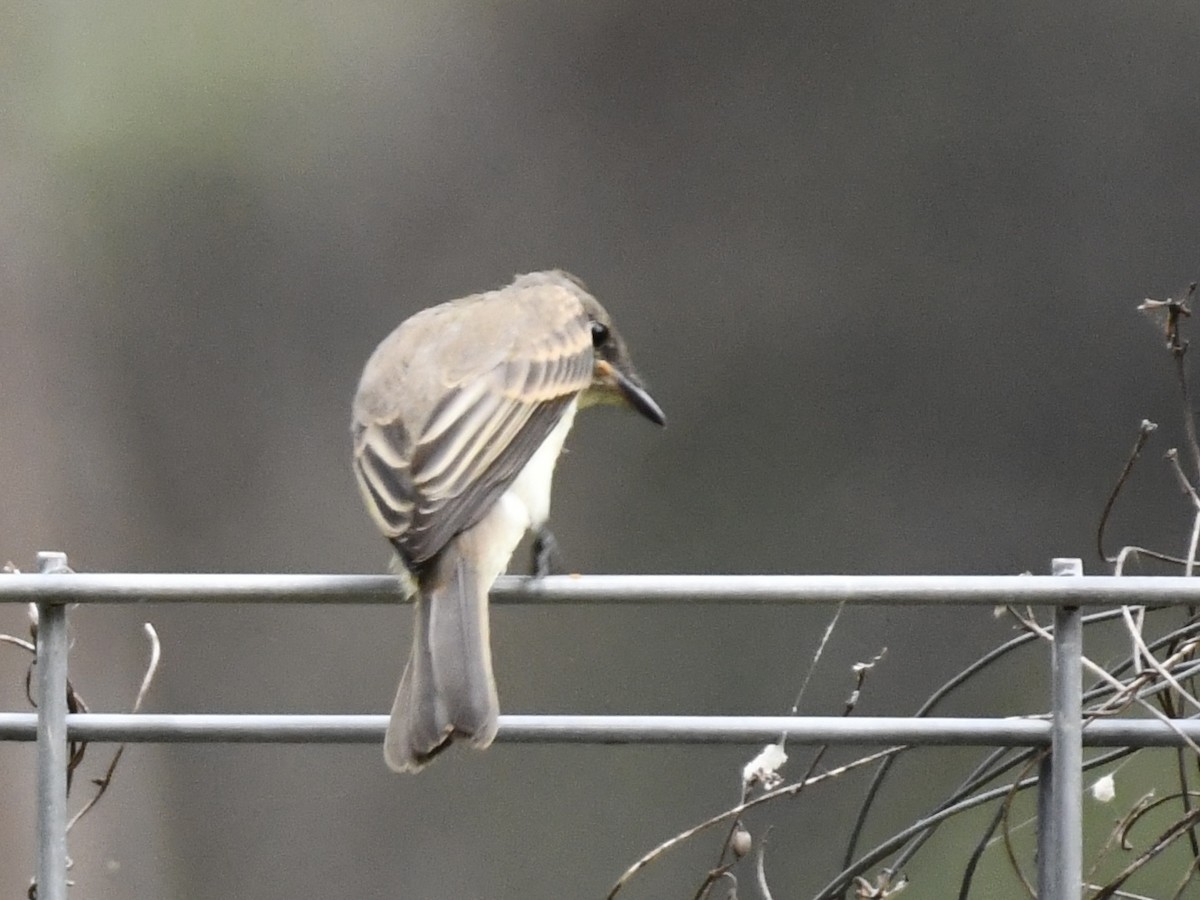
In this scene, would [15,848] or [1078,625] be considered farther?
[15,848]

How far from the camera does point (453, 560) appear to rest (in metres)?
2.31

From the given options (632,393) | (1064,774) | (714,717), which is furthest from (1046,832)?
(632,393)

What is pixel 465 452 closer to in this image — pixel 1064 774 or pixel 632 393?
pixel 632 393

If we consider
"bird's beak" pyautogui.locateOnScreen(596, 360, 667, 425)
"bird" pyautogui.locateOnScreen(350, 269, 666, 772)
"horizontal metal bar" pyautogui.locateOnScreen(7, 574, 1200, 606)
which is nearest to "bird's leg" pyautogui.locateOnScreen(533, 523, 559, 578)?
"bird" pyautogui.locateOnScreen(350, 269, 666, 772)

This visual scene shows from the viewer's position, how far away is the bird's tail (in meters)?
1.97

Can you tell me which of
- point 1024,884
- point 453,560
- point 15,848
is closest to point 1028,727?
point 1024,884

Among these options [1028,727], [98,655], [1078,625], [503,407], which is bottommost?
[98,655]

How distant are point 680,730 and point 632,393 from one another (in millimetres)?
1522

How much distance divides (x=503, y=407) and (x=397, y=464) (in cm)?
26

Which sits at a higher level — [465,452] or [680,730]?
[465,452]

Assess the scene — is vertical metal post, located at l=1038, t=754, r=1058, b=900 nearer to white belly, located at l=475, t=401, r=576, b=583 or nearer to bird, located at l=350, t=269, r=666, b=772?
bird, located at l=350, t=269, r=666, b=772

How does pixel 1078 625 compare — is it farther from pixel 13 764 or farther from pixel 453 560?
pixel 13 764

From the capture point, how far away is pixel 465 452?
2.48 meters

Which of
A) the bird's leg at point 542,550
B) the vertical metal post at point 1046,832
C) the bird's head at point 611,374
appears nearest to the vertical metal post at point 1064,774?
the vertical metal post at point 1046,832
